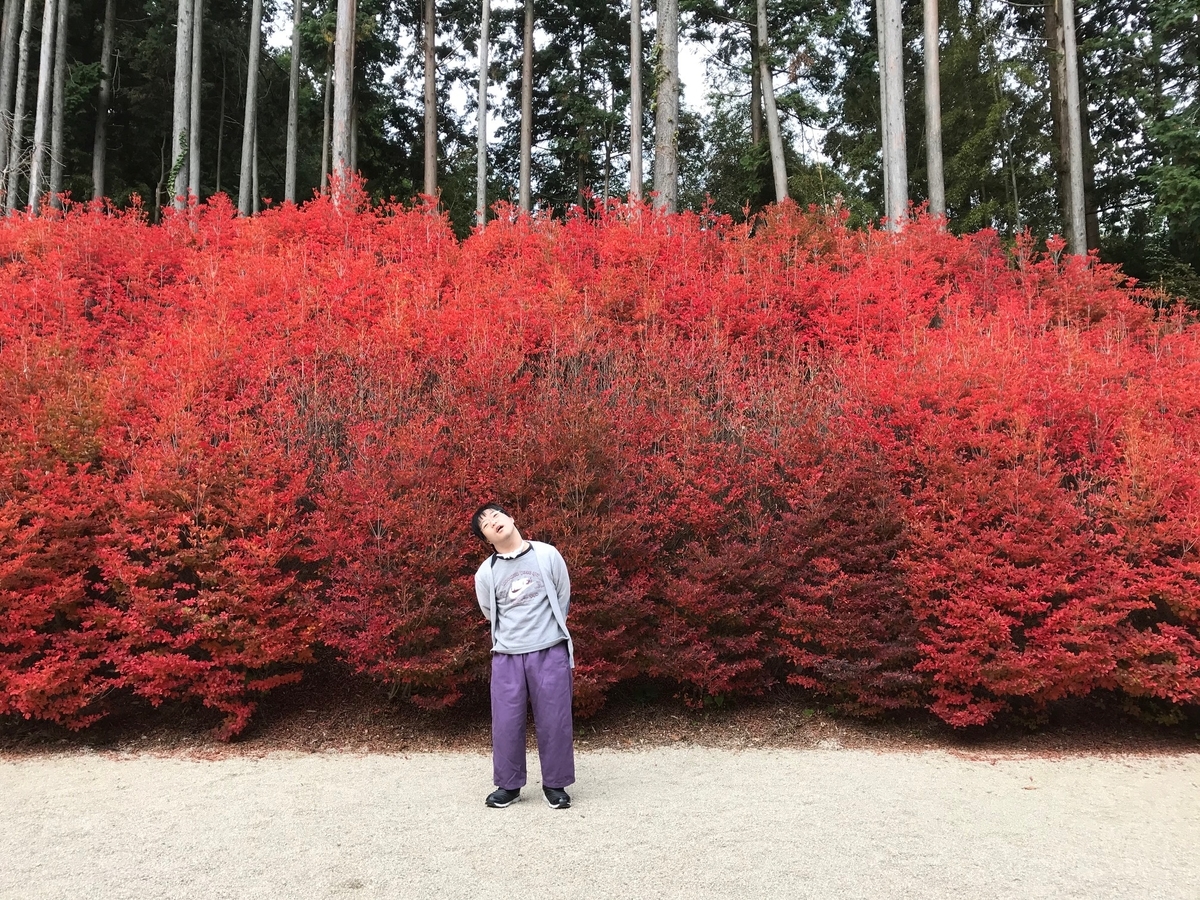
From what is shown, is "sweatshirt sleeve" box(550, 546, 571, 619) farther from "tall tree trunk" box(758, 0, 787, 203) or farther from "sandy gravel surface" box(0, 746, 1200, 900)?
"tall tree trunk" box(758, 0, 787, 203)

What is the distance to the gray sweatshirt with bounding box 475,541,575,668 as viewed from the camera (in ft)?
12.3

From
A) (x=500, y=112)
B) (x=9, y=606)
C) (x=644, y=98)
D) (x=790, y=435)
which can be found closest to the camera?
(x=9, y=606)

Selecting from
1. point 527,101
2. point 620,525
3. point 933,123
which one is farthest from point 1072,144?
point 620,525

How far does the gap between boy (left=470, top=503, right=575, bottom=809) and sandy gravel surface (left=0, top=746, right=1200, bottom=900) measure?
23cm

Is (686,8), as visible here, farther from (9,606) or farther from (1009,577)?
(9,606)

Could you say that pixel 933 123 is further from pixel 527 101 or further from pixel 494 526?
pixel 494 526

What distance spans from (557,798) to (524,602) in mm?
1021

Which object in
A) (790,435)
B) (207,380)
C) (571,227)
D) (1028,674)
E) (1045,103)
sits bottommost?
(1028,674)

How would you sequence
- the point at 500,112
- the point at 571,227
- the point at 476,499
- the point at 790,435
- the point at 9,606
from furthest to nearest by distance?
the point at 500,112 → the point at 571,227 → the point at 790,435 → the point at 476,499 → the point at 9,606

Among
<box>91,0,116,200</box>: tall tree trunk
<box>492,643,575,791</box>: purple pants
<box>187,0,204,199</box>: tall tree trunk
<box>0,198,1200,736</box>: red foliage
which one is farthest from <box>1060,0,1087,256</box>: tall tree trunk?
<box>91,0,116,200</box>: tall tree trunk

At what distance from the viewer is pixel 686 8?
1803 cm

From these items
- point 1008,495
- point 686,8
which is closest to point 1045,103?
point 686,8

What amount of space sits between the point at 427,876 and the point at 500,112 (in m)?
26.1

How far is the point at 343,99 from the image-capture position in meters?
12.7
